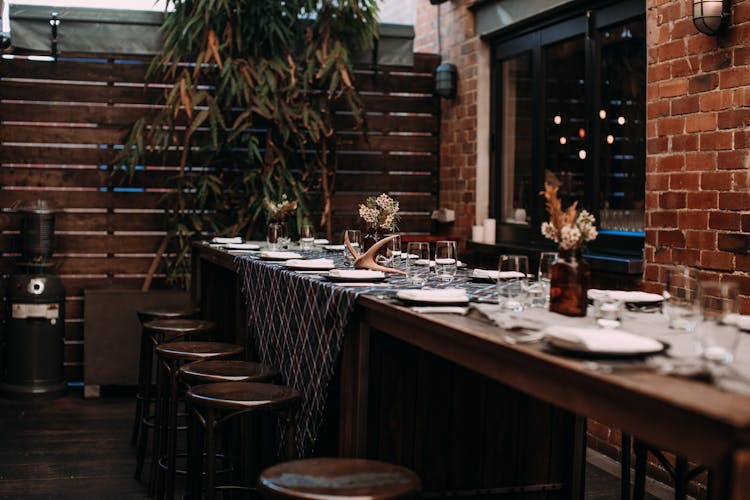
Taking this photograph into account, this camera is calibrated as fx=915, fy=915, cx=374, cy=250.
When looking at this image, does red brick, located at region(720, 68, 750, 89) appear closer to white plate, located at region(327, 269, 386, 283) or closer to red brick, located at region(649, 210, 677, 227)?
red brick, located at region(649, 210, 677, 227)

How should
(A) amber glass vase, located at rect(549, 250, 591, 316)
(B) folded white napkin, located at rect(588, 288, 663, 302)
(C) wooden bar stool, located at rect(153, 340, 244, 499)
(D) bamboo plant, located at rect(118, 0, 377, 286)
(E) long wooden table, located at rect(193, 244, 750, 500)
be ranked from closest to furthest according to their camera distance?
(E) long wooden table, located at rect(193, 244, 750, 500) → (A) amber glass vase, located at rect(549, 250, 591, 316) → (B) folded white napkin, located at rect(588, 288, 663, 302) → (C) wooden bar stool, located at rect(153, 340, 244, 499) → (D) bamboo plant, located at rect(118, 0, 377, 286)

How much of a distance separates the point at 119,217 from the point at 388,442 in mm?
3945

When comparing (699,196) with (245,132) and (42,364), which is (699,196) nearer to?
(245,132)

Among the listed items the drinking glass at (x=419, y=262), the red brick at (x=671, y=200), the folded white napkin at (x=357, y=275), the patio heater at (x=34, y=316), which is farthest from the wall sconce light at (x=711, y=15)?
the patio heater at (x=34, y=316)

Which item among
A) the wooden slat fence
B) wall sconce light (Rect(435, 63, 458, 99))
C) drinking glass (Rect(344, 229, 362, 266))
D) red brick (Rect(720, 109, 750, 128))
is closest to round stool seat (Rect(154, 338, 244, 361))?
drinking glass (Rect(344, 229, 362, 266))

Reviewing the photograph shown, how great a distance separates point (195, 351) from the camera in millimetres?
3465

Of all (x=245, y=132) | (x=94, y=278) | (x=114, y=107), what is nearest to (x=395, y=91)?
(x=245, y=132)

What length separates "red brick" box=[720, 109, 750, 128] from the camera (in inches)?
137

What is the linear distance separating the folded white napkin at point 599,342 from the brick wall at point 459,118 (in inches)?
181

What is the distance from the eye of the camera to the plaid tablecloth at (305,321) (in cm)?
273

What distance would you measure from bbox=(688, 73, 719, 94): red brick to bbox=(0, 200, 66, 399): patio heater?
12.8ft

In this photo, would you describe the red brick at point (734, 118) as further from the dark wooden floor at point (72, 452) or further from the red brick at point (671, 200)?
the dark wooden floor at point (72, 452)

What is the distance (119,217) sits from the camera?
6.20 m

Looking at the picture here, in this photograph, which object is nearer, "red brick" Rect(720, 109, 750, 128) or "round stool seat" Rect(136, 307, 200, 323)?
"red brick" Rect(720, 109, 750, 128)
